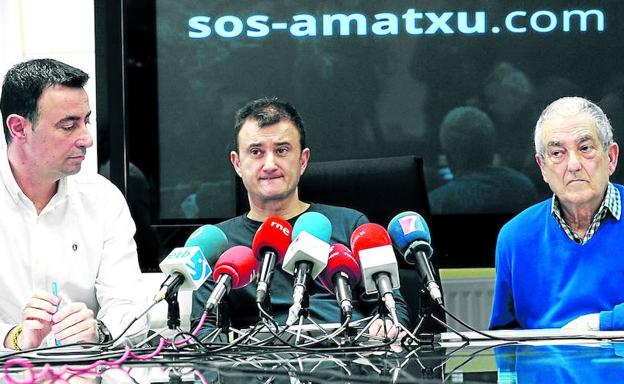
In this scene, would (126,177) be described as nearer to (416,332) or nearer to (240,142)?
(240,142)

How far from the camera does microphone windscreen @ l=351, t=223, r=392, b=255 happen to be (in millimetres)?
2004

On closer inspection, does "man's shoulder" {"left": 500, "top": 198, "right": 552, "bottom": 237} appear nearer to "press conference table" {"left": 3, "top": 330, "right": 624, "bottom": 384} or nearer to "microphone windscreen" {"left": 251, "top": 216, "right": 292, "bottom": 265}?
"press conference table" {"left": 3, "top": 330, "right": 624, "bottom": 384}

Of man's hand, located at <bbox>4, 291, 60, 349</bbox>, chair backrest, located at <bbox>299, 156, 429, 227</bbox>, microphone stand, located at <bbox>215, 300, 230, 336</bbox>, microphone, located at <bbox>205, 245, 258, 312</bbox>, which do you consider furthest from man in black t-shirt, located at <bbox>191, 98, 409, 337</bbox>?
microphone, located at <bbox>205, 245, 258, 312</bbox>

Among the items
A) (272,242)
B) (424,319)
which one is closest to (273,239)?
(272,242)

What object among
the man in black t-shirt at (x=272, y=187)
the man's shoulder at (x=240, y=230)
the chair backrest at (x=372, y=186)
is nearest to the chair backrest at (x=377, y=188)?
the chair backrest at (x=372, y=186)

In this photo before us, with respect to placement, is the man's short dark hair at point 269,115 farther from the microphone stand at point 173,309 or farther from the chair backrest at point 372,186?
the microphone stand at point 173,309

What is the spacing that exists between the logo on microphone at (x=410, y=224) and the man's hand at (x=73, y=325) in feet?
2.82

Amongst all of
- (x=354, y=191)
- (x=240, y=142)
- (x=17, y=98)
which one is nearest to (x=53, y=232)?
(x=17, y=98)

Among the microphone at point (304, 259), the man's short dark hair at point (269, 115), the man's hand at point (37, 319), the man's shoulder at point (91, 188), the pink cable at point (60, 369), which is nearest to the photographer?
the pink cable at point (60, 369)

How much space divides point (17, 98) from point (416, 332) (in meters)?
1.59

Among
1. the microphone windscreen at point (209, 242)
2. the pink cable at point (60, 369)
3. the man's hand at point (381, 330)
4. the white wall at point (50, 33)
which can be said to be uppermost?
the white wall at point (50, 33)

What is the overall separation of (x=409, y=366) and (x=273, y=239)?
446 millimetres

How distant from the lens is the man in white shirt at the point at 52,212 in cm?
296

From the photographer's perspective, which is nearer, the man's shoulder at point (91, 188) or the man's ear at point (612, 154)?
the man's ear at point (612, 154)
